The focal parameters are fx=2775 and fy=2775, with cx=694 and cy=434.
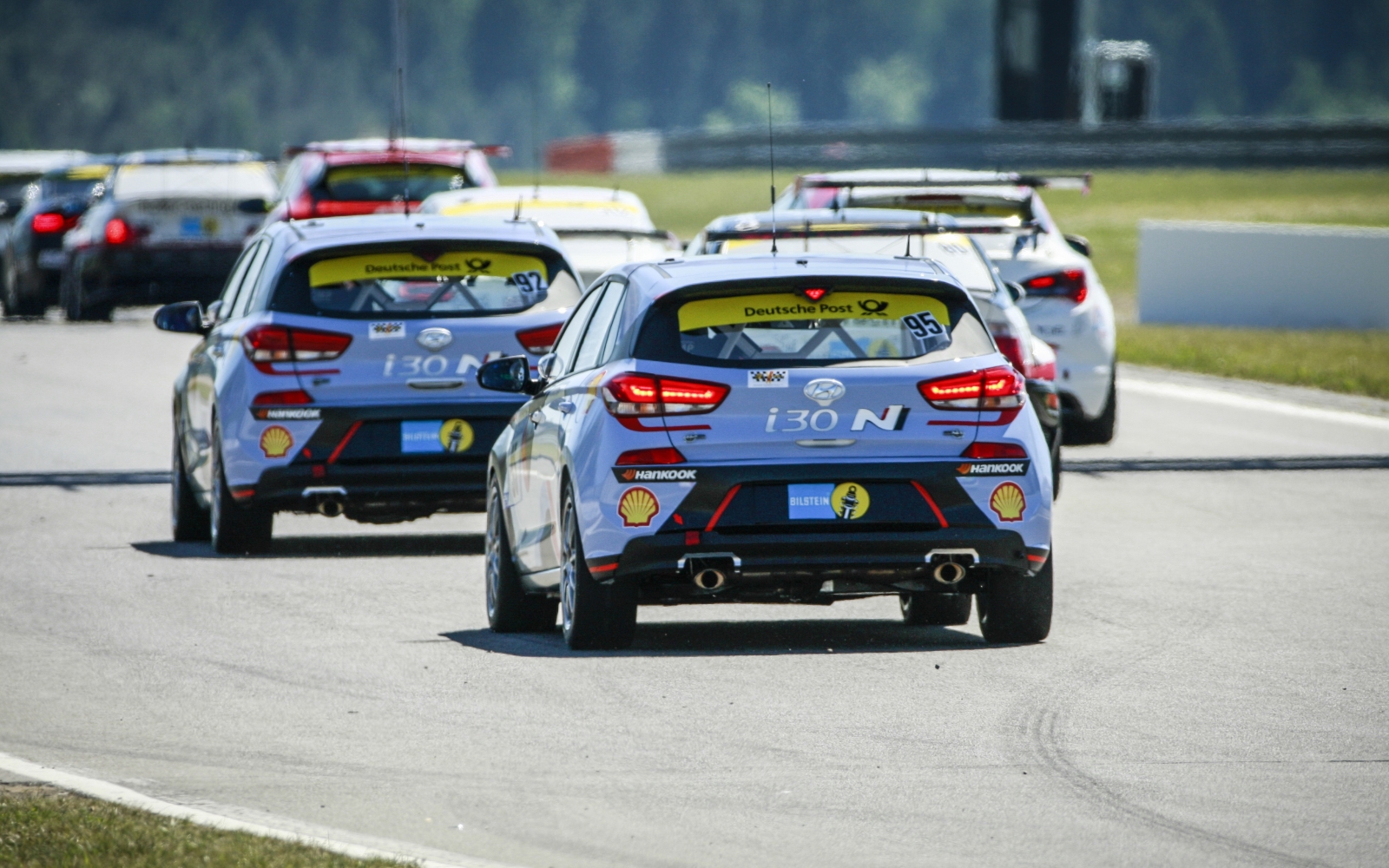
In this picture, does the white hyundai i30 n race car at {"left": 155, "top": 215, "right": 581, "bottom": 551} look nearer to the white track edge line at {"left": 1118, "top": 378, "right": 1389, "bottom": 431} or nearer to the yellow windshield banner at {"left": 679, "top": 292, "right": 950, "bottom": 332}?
the yellow windshield banner at {"left": 679, "top": 292, "right": 950, "bottom": 332}

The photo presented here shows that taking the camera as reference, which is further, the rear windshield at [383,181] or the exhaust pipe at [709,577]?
the rear windshield at [383,181]

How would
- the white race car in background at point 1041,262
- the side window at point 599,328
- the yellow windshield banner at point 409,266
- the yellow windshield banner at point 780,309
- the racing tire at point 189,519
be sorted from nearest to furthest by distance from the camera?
1. the yellow windshield banner at point 780,309
2. the side window at point 599,328
3. the yellow windshield banner at point 409,266
4. the racing tire at point 189,519
5. the white race car in background at point 1041,262

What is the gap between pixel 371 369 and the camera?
12.7 m

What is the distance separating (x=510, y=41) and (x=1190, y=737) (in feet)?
515

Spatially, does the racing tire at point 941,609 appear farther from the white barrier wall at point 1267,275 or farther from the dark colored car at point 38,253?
the dark colored car at point 38,253

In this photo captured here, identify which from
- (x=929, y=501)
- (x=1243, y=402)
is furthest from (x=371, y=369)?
(x=1243, y=402)

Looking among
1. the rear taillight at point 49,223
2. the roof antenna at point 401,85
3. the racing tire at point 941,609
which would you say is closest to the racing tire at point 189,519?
the roof antenna at point 401,85

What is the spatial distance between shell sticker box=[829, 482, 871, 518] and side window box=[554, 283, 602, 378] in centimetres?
151

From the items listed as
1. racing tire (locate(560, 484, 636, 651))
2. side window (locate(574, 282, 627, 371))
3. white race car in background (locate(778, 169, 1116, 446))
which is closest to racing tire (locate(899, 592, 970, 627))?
racing tire (locate(560, 484, 636, 651))

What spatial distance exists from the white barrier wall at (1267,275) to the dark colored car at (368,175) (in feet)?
30.2

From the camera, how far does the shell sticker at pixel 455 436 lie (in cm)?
1278

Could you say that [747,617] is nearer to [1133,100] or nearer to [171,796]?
[171,796]

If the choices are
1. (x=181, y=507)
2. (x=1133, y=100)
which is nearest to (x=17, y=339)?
(x=181, y=507)

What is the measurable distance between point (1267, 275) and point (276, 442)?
19.6 meters
